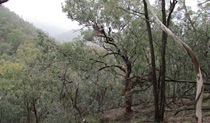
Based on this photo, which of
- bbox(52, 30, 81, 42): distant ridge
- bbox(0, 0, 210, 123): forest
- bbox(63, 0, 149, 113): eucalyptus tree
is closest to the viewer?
bbox(0, 0, 210, 123): forest

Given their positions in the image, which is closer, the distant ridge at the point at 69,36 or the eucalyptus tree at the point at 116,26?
the eucalyptus tree at the point at 116,26

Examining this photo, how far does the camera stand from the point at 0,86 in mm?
13273

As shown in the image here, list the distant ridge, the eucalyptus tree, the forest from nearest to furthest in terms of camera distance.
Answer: the forest → the eucalyptus tree → the distant ridge

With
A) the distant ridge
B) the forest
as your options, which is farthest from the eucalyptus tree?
the distant ridge

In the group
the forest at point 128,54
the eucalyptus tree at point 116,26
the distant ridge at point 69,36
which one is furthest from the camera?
the distant ridge at point 69,36

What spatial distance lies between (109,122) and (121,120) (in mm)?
533

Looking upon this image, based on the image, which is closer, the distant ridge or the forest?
the forest

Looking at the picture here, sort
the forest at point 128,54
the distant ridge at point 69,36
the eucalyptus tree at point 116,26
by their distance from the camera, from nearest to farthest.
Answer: the forest at point 128,54, the eucalyptus tree at point 116,26, the distant ridge at point 69,36

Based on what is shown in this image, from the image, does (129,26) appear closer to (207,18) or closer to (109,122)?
(207,18)

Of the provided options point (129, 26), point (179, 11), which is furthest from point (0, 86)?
point (179, 11)

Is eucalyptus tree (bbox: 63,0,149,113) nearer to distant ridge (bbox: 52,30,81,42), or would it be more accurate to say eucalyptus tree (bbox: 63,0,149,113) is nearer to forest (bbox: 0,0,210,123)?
forest (bbox: 0,0,210,123)

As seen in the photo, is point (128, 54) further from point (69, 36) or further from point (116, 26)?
point (69, 36)

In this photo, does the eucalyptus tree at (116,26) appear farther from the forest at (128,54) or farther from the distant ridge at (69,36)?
the distant ridge at (69,36)

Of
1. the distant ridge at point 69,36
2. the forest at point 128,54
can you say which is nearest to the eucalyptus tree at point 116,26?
the forest at point 128,54
